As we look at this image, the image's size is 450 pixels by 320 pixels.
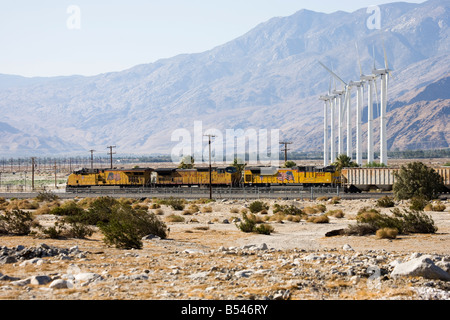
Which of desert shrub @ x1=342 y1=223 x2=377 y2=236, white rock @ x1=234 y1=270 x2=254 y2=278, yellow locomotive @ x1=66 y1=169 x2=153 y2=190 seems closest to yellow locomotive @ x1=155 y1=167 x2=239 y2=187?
yellow locomotive @ x1=66 y1=169 x2=153 y2=190

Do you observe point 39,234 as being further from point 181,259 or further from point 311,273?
point 311,273

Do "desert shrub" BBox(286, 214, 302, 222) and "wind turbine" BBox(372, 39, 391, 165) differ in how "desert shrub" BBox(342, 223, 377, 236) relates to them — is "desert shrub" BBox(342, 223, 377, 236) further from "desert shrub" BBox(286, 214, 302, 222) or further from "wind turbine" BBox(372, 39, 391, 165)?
"wind turbine" BBox(372, 39, 391, 165)

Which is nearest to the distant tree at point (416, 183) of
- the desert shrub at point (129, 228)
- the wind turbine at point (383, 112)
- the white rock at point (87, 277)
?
the desert shrub at point (129, 228)

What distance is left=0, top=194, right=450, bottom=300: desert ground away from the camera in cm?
1340

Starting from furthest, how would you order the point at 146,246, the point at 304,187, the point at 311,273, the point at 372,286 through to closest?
the point at 304,187
the point at 146,246
the point at 311,273
the point at 372,286

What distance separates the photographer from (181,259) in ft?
63.0

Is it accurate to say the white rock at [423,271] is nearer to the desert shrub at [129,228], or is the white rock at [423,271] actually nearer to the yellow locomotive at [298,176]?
the desert shrub at [129,228]

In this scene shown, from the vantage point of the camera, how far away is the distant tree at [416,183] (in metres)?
52.8

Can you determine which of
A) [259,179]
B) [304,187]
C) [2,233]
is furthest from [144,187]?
[2,233]

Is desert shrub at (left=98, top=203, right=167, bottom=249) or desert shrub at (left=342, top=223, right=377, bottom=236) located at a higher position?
desert shrub at (left=98, top=203, right=167, bottom=249)

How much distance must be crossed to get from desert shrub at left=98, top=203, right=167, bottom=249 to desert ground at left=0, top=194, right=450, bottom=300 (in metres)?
0.49

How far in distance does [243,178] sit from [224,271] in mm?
58074

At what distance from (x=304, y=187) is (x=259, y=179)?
250 inches

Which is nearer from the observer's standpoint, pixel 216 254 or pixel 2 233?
pixel 216 254
